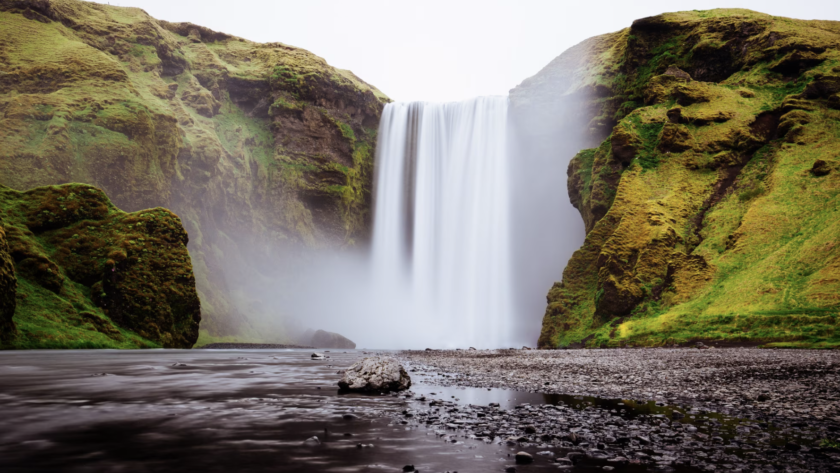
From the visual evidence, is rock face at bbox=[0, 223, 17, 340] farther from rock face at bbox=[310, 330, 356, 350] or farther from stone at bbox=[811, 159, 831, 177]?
stone at bbox=[811, 159, 831, 177]

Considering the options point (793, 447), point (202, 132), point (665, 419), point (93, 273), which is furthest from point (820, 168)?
point (202, 132)

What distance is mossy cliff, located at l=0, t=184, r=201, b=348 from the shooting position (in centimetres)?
3031

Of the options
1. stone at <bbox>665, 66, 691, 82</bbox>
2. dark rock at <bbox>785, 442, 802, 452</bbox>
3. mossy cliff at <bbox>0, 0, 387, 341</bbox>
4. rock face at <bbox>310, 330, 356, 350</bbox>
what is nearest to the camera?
dark rock at <bbox>785, 442, 802, 452</bbox>

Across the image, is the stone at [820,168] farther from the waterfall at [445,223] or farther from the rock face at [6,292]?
the rock face at [6,292]

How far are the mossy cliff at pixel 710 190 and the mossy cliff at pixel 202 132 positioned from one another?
40.7 metres

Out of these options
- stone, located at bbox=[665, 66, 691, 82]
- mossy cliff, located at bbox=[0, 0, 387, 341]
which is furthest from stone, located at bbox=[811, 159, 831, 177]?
mossy cliff, located at bbox=[0, 0, 387, 341]

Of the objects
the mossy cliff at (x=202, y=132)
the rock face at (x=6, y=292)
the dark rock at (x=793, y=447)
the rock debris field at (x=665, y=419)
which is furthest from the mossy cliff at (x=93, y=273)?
the dark rock at (x=793, y=447)

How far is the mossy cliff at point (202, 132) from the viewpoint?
177 feet

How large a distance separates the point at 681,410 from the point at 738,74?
53.9 meters

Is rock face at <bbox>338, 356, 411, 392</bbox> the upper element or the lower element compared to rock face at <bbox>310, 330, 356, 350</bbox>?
upper

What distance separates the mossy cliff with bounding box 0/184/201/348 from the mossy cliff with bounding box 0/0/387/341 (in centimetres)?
1623

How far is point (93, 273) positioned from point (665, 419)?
40.6 metres

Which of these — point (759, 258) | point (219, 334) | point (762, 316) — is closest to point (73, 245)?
point (219, 334)

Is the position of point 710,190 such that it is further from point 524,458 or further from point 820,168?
point 524,458
